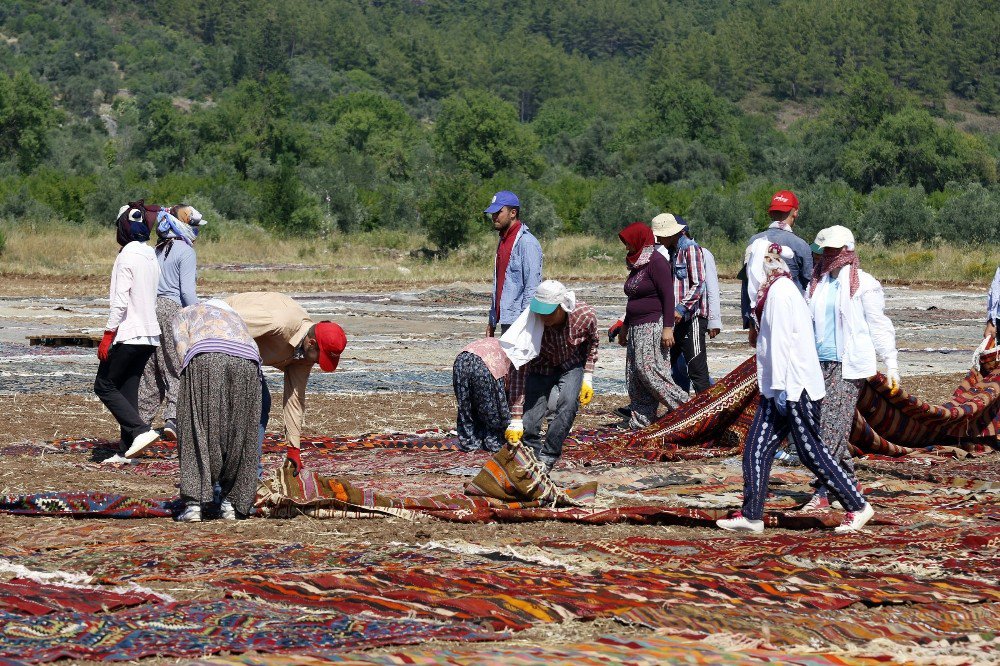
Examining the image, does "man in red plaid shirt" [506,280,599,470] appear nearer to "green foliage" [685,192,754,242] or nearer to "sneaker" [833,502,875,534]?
"sneaker" [833,502,875,534]

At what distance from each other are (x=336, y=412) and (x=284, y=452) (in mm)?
2714

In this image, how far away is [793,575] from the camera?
6.30 meters

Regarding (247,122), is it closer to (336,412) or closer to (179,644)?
(336,412)

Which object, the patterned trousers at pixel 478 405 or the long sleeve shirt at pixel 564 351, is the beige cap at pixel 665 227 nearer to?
the patterned trousers at pixel 478 405

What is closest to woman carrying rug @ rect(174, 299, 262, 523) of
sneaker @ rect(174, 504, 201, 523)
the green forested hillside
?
sneaker @ rect(174, 504, 201, 523)

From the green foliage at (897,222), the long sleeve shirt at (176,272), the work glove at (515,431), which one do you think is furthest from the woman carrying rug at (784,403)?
the green foliage at (897,222)

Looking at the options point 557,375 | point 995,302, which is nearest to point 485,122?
point 995,302

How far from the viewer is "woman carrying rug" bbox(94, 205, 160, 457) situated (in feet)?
31.2

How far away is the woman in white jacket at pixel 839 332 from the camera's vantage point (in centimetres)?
825

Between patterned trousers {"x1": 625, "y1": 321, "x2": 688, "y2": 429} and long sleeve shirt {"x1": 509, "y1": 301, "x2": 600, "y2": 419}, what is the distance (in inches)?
61.2

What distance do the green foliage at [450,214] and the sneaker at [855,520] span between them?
115ft

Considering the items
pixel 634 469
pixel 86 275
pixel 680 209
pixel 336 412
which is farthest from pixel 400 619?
pixel 680 209

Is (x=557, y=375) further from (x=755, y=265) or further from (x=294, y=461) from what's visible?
(x=294, y=461)

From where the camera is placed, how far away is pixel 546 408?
9344 millimetres
